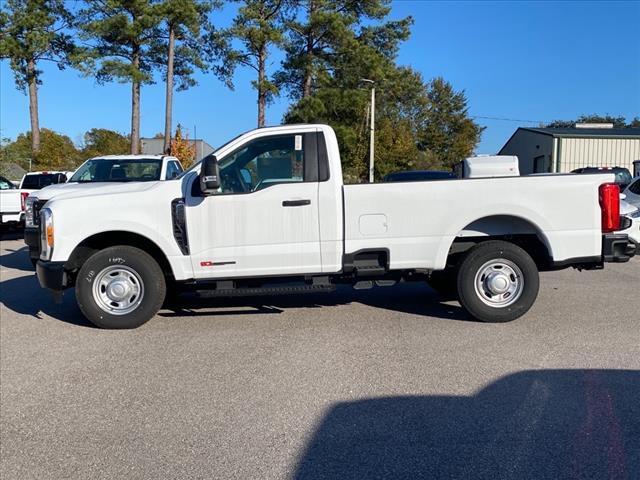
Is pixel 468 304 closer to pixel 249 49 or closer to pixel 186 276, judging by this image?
pixel 186 276

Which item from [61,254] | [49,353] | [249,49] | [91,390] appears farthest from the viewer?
[249,49]

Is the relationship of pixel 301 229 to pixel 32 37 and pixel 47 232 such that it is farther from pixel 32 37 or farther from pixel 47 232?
pixel 32 37

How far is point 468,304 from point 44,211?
4.64 meters

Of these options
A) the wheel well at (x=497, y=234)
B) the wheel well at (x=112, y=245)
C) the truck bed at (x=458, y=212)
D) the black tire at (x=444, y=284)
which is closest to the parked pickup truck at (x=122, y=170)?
the wheel well at (x=112, y=245)

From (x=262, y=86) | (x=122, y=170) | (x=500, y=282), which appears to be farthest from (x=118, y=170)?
(x=262, y=86)

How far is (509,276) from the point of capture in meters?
6.37

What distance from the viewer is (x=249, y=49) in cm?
3319

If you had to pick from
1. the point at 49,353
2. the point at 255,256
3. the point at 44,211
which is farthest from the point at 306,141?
the point at 49,353

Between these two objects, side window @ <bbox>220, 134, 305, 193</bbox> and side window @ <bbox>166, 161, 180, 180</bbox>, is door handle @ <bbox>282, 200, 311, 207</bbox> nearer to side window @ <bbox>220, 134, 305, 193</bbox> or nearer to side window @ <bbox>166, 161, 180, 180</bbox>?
side window @ <bbox>220, 134, 305, 193</bbox>

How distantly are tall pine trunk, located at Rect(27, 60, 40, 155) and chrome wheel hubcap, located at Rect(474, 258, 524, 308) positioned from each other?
31.9m

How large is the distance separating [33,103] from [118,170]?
87.2ft

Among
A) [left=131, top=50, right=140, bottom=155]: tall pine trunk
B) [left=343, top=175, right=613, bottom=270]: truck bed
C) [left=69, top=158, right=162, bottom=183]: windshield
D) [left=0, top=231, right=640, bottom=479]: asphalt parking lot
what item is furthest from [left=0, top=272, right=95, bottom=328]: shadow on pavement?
[left=131, top=50, right=140, bottom=155]: tall pine trunk

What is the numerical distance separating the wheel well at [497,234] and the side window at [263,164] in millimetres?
1929

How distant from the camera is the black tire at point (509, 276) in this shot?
6.30 m
